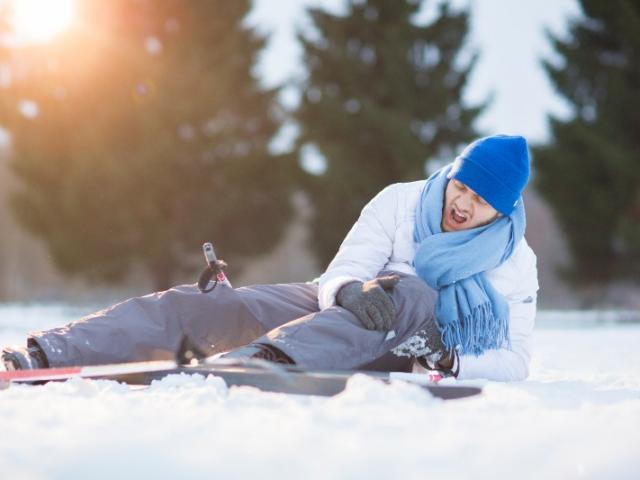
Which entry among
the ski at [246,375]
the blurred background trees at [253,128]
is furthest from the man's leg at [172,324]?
the blurred background trees at [253,128]

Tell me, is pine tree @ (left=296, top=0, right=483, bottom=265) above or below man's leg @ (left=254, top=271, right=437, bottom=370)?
above

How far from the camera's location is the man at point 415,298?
2.22 m

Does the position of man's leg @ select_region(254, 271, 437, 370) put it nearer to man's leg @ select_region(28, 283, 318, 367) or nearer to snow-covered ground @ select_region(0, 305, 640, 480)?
snow-covered ground @ select_region(0, 305, 640, 480)

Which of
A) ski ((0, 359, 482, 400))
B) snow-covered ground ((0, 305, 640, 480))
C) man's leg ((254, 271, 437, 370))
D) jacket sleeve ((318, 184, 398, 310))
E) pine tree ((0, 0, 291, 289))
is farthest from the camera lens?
pine tree ((0, 0, 291, 289))

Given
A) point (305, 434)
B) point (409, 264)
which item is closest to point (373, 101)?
point (409, 264)

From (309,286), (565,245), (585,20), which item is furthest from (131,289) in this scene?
(309,286)

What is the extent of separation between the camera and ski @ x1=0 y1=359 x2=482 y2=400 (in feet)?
5.98

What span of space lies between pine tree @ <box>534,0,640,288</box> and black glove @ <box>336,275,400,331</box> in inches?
471

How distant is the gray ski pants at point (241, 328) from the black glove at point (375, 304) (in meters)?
0.03

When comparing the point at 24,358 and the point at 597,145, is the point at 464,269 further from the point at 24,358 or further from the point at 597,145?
the point at 597,145

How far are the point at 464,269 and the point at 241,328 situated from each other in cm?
75

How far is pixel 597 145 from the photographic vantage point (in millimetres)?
13297

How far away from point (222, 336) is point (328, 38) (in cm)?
1352

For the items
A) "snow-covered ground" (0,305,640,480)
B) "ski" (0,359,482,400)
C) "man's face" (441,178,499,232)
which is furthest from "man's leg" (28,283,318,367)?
"man's face" (441,178,499,232)
